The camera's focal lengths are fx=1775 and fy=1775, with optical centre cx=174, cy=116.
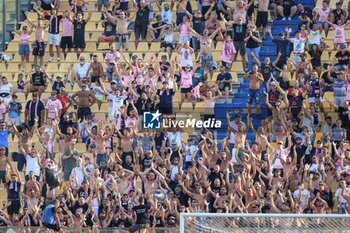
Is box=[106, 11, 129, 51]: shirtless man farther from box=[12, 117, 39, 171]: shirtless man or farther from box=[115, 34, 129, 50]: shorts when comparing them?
box=[12, 117, 39, 171]: shirtless man

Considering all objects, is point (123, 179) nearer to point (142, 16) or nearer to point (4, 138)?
point (4, 138)

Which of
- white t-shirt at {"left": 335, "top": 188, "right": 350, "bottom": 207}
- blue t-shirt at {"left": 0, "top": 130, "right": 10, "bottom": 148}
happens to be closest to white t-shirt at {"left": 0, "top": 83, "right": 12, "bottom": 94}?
blue t-shirt at {"left": 0, "top": 130, "right": 10, "bottom": 148}

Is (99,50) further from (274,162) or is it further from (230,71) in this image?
(274,162)

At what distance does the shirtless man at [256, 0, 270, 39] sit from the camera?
4525 centimetres

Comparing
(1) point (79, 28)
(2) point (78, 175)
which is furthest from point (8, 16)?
(2) point (78, 175)

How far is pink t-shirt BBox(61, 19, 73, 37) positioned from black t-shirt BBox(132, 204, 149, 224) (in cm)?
798

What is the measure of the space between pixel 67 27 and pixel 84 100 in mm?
3129

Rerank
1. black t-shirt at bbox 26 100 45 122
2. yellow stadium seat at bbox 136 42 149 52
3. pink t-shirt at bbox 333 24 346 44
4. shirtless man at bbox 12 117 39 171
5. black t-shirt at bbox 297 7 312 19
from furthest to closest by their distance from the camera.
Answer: yellow stadium seat at bbox 136 42 149 52 → black t-shirt at bbox 297 7 312 19 → pink t-shirt at bbox 333 24 346 44 → black t-shirt at bbox 26 100 45 122 → shirtless man at bbox 12 117 39 171

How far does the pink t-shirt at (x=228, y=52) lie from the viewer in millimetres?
44375

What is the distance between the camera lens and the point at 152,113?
42969mm

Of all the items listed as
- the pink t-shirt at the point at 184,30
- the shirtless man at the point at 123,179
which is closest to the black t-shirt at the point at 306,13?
the pink t-shirt at the point at 184,30

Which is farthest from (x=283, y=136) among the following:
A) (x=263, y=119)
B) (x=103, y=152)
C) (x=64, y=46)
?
(x=64, y=46)

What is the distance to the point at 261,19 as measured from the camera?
45312 millimetres

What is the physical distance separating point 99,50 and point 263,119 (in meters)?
5.71
